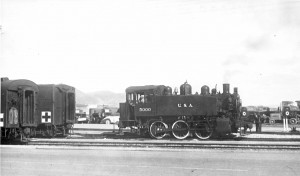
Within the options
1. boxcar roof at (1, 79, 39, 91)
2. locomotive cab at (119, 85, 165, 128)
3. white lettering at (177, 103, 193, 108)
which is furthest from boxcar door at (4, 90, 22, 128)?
white lettering at (177, 103, 193, 108)

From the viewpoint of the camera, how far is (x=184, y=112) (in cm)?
1936

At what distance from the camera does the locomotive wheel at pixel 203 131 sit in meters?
18.9

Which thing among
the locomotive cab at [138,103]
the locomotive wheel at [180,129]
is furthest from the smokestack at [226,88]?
the locomotive cab at [138,103]

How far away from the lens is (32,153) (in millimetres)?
13336

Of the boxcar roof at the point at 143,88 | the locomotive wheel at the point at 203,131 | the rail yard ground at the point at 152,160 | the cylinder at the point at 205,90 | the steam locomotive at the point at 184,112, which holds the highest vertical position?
the boxcar roof at the point at 143,88

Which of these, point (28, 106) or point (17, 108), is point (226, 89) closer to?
point (28, 106)

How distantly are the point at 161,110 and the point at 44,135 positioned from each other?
659 cm

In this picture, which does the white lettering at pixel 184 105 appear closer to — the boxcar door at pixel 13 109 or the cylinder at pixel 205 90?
the cylinder at pixel 205 90

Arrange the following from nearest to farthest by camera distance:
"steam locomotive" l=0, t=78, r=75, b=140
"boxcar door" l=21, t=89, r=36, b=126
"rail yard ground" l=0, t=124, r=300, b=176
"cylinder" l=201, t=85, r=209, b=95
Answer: "rail yard ground" l=0, t=124, r=300, b=176 < "steam locomotive" l=0, t=78, r=75, b=140 < "boxcar door" l=21, t=89, r=36, b=126 < "cylinder" l=201, t=85, r=209, b=95

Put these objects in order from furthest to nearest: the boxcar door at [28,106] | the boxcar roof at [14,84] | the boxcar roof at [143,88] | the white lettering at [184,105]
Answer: the boxcar roof at [143,88], the white lettering at [184,105], the boxcar door at [28,106], the boxcar roof at [14,84]

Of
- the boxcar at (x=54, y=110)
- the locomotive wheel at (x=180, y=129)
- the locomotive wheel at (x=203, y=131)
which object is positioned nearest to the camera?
the locomotive wheel at (x=203, y=131)

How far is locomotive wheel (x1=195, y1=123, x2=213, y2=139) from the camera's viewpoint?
18.9 meters

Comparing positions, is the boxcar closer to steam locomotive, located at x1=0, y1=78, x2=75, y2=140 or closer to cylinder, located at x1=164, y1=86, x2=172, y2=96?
steam locomotive, located at x1=0, y1=78, x2=75, y2=140

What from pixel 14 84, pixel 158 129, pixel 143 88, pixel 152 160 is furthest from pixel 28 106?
pixel 152 160
